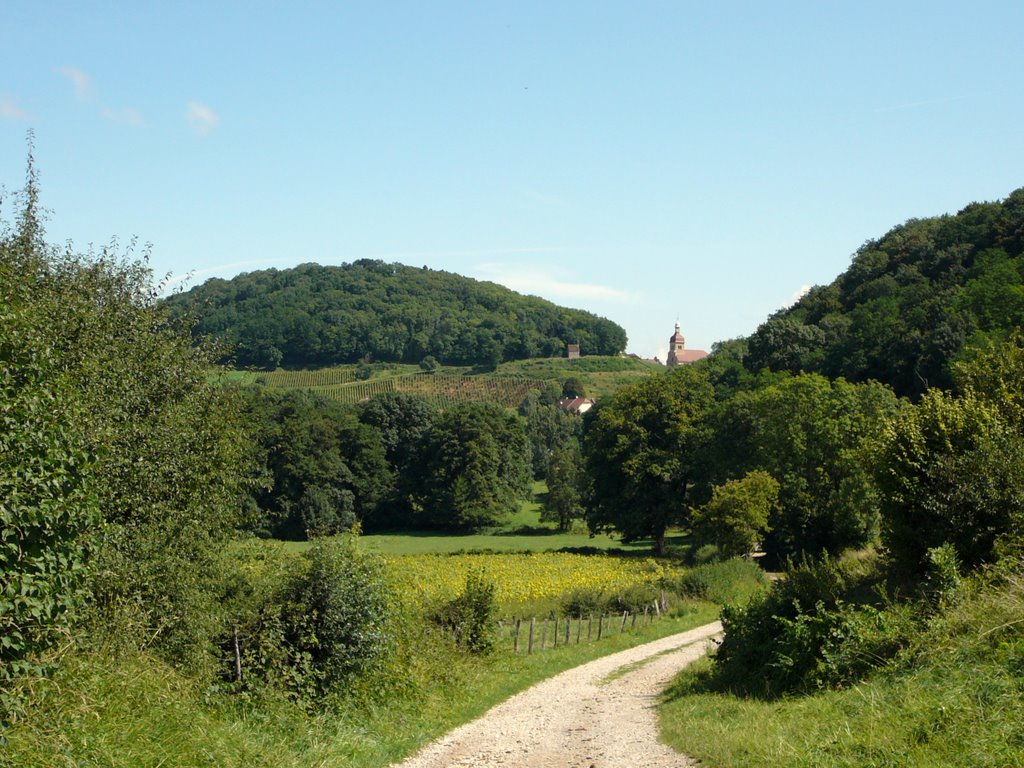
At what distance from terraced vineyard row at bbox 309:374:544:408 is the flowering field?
73963mm

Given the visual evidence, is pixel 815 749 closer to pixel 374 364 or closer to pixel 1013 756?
pixel 1013 756

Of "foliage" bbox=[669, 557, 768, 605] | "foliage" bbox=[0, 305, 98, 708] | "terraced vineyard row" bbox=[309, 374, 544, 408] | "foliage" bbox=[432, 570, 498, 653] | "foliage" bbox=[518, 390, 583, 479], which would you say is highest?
"terraced vineyard row" bbox=[309, 374, 544, 408]

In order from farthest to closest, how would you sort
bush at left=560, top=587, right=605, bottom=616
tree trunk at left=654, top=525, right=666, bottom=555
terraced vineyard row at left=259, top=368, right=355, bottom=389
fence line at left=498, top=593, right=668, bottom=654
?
terraced vineyard row at left=259, top=368, right=355, bottom=389 < tree trunk at left=654, top=525, right=666, bottom=555 < bush at left=560, top=587, right=605, bottom=616 < fence line at left=498, top=593, right=668, bottom=654

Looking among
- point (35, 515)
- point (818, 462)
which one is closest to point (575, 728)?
point (35, 515)

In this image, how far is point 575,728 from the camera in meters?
15.9

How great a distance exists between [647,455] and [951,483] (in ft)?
141

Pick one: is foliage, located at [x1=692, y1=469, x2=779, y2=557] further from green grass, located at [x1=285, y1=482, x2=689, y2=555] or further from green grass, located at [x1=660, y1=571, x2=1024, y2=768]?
green grass, located at [x1=660, y1=571, x2=1024, y2=768]

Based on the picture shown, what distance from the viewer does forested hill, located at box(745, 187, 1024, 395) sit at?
2322 inches

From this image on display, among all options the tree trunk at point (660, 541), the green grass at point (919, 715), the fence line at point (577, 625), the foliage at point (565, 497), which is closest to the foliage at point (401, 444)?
the foliage at point (565, 497)

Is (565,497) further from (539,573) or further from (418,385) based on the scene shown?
(418,385)

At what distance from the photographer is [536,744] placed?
47.6 ft

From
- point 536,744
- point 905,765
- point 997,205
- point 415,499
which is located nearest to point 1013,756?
point 905,765

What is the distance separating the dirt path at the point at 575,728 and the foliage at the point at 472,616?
2091 mm

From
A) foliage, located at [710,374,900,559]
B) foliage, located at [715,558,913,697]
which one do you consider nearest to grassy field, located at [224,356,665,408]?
foliage, located at [710,374,900,559]
